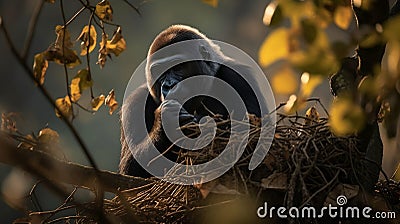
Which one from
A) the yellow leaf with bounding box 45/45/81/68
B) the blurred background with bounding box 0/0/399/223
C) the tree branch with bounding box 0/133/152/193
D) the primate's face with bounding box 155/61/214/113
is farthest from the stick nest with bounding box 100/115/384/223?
the blurred background with bounding box 0/0/399/223

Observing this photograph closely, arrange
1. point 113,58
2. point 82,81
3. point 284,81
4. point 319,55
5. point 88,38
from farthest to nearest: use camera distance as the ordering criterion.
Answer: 1. point 113,58
2. point 88,38
3. point 82,81
4. point 284,81
5. point 319,55

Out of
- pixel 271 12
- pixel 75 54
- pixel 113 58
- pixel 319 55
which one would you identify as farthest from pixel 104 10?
pixel 113 58

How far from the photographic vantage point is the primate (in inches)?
120

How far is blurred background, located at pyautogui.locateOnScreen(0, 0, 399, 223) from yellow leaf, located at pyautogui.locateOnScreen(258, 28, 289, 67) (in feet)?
27.6

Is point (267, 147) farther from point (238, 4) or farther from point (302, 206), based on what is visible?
point (238, 4)

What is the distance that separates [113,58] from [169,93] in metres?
7.43

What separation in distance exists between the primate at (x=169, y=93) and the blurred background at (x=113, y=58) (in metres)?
5.80

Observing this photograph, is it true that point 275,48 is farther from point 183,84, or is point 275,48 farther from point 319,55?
point 183,84

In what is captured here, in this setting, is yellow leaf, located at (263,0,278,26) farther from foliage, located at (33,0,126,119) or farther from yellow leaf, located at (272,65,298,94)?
foliage, located at (33,0,126,119)

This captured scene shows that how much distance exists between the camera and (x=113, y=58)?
407 inches

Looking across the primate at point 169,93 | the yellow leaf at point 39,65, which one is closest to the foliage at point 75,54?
the yellow leaf at point 39,65

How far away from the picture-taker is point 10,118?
175cm

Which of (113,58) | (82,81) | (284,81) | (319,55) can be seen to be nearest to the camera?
(319,55)

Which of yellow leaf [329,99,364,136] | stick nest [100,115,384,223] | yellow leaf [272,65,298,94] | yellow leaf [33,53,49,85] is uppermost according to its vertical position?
yellow leaf [33,53,49,85]
